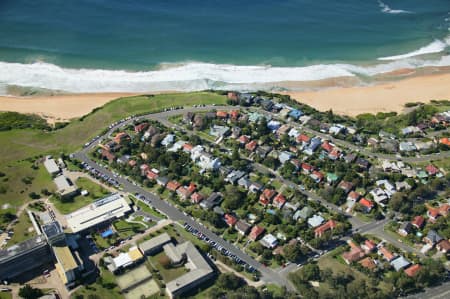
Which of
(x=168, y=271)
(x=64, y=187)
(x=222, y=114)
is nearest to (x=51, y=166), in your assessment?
(x=64, y=187)

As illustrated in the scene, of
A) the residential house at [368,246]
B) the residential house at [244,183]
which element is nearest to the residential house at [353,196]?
the residential house at [368,246]

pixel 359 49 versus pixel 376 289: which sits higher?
pixel 359 49

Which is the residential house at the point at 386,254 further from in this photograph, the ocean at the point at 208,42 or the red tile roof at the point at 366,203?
the ocean at the point at 208,42

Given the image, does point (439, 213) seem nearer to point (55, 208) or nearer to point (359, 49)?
point (55, 208)

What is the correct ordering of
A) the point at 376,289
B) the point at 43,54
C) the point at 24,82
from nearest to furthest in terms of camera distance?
the point at 376,289
the point at 24,82
the point at 43,54

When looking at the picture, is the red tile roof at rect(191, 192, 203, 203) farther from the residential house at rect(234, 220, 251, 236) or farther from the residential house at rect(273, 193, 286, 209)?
the residential house at rect(273, 193, 286, 209)

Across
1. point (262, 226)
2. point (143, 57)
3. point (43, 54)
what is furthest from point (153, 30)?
point (262, 226)

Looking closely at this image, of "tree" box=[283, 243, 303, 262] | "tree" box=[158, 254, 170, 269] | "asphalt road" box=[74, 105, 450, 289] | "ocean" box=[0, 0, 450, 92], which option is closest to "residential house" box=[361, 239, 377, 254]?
"asphalt road" box=[74, 105, 450, 289]
